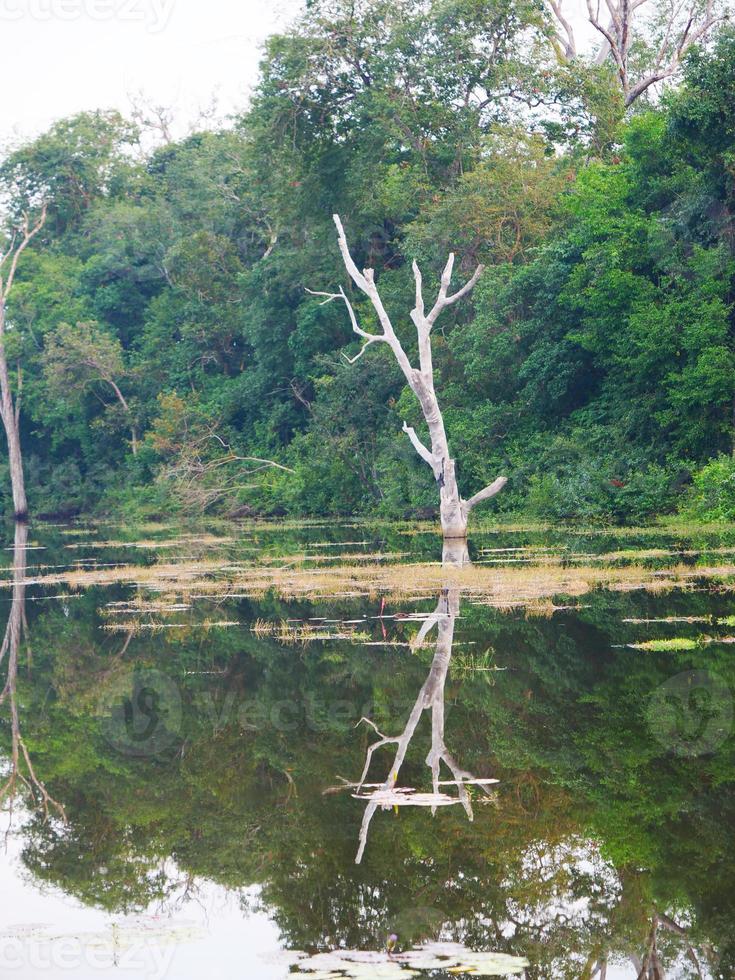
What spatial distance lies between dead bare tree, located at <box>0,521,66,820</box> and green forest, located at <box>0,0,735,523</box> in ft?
41.1

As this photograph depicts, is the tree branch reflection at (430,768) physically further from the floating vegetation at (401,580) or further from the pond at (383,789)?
the floating vegetation at (401,580)

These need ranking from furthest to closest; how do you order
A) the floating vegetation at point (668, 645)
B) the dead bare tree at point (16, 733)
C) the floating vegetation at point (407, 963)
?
1. the floating vegetation at point (668, 645)
2. the dead bare tree at point (16, 733)
3. the floating vegetation at point (407, 963)

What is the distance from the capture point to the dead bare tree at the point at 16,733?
7.92 meters

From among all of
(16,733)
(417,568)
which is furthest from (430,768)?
(417,568)

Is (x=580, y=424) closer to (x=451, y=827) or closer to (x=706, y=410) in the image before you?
(x=706, y=410)

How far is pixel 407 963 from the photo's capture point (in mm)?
4719

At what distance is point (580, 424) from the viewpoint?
3006cm

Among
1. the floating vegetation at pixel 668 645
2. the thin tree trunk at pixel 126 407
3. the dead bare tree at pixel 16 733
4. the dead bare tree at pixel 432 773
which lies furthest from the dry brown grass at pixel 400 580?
the thin tree trunk at pixel 126 407

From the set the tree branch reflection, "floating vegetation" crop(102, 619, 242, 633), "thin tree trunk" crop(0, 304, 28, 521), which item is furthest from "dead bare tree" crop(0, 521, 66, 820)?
"thin tree trunk" crop(0, 304, 28, 521)

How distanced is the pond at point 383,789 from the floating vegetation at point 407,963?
1 centimetres

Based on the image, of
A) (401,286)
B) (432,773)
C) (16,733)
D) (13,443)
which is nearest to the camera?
(432,773)

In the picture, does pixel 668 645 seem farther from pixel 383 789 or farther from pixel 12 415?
pixel 12 415

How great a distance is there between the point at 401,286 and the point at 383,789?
3005 centimetres

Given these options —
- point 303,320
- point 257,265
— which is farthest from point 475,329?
point 257,265
